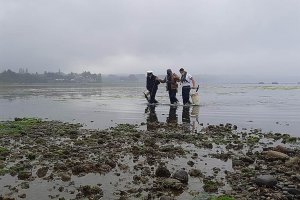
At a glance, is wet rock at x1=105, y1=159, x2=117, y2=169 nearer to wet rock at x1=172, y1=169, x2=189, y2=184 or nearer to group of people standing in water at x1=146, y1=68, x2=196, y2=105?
wet rock at x1=172, y1=169, x2=189, y2=184

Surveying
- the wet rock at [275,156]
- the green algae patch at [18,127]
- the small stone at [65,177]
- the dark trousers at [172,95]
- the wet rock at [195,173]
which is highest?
the dark trousers at [172,95]

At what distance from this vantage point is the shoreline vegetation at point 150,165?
918 cm

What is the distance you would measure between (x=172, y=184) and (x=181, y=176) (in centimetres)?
55

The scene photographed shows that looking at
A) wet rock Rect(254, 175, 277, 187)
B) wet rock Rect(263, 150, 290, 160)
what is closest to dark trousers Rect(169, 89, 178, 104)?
wet rock Rect(263, 150, 290, 160)

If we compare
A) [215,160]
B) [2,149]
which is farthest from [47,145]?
A: [215,160]

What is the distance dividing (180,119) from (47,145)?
9597 mm

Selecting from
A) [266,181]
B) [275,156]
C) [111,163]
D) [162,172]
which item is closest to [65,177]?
[111,163]

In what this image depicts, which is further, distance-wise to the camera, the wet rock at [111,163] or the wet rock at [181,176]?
the wet rock at [111,163]

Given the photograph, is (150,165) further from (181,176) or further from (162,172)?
(181,176)

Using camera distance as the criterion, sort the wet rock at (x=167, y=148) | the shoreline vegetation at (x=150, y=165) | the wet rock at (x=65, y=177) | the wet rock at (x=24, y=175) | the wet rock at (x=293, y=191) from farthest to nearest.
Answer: the wet rock at (x=167, y=148), the wet rock at (x=24, y=175), the wet rock at (x=65, y=177), the shoreline vegetation at (x=150, y=165), the wet rock at (x=293, y=191)

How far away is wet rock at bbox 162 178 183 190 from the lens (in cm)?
937

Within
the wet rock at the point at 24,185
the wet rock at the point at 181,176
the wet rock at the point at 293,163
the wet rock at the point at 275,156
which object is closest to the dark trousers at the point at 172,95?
the wet rock at the point at 275,156

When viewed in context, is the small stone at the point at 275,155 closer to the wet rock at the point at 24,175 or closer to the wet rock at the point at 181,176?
the wet rock at the point at 181,176

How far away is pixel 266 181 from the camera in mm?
9352
